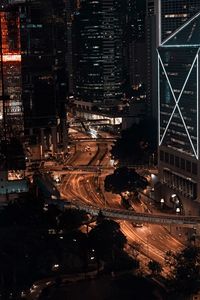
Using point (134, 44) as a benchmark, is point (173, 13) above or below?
above

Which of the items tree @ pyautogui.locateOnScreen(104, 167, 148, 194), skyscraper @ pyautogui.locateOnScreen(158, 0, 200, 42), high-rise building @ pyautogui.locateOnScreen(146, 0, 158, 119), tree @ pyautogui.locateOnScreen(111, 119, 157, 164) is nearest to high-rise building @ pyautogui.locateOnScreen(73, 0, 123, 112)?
high-rise building @ pyautogui.locateOnScreen(146, 0, 158, 119)

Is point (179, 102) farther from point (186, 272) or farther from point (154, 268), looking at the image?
point (186, 272)

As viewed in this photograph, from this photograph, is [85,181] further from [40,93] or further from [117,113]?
[117,113]

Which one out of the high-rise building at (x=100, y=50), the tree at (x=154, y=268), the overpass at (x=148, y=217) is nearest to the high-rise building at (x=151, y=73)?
the high-rise building at (x=100, y=50)

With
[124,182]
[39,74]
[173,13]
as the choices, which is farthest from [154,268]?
[39,74]

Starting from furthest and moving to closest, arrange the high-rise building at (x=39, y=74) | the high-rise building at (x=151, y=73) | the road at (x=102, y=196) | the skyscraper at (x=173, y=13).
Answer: the high-rise building at (x=151, y=73) → the high-rise building at (x=39, y=74) → the skyscraper at (x=173, y=13) → the road at (x=102, y=196)

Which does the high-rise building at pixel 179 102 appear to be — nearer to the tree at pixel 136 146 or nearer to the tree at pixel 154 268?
the tree at pixel 154 268
